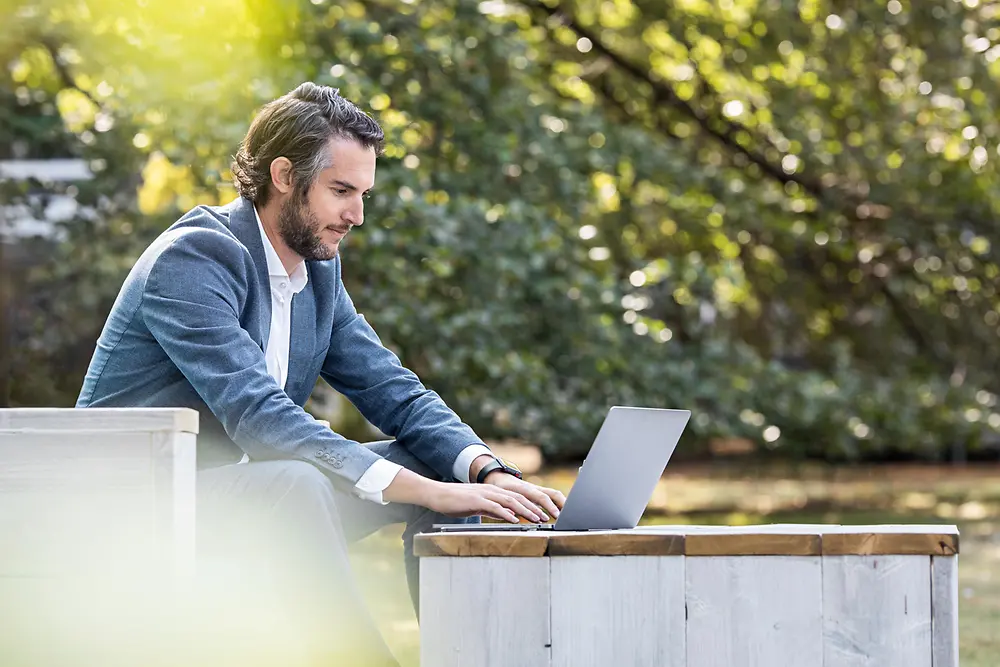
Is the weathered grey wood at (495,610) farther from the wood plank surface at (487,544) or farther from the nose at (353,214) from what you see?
the nose at (353,214)

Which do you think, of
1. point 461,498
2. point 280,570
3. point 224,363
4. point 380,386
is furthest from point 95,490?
point 380,386

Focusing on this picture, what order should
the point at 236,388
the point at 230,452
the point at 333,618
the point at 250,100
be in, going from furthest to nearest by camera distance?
the point at 250,100, the point at 230,452, the point at 236,388, the point at 333,618

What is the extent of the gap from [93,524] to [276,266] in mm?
893

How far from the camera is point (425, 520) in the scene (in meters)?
2.88

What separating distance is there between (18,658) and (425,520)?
33.4 inches

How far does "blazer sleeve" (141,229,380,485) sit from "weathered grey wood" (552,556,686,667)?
610 mm

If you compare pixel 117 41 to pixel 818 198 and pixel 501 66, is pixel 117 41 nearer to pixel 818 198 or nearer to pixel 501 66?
pixel 501 66

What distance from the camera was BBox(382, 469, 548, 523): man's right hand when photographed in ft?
8.79

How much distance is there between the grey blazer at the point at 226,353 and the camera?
8.79 feet

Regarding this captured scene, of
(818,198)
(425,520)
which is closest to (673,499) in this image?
(818,198)

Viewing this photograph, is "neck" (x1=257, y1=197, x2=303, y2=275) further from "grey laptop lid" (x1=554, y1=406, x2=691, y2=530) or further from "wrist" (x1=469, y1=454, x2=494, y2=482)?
"grey laptop lid" (x1=554, y1=406, x2=691, y2=530)

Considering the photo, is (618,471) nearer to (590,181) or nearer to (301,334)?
(301,334)

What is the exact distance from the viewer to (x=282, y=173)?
297cm

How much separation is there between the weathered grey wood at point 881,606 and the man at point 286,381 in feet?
2.23
